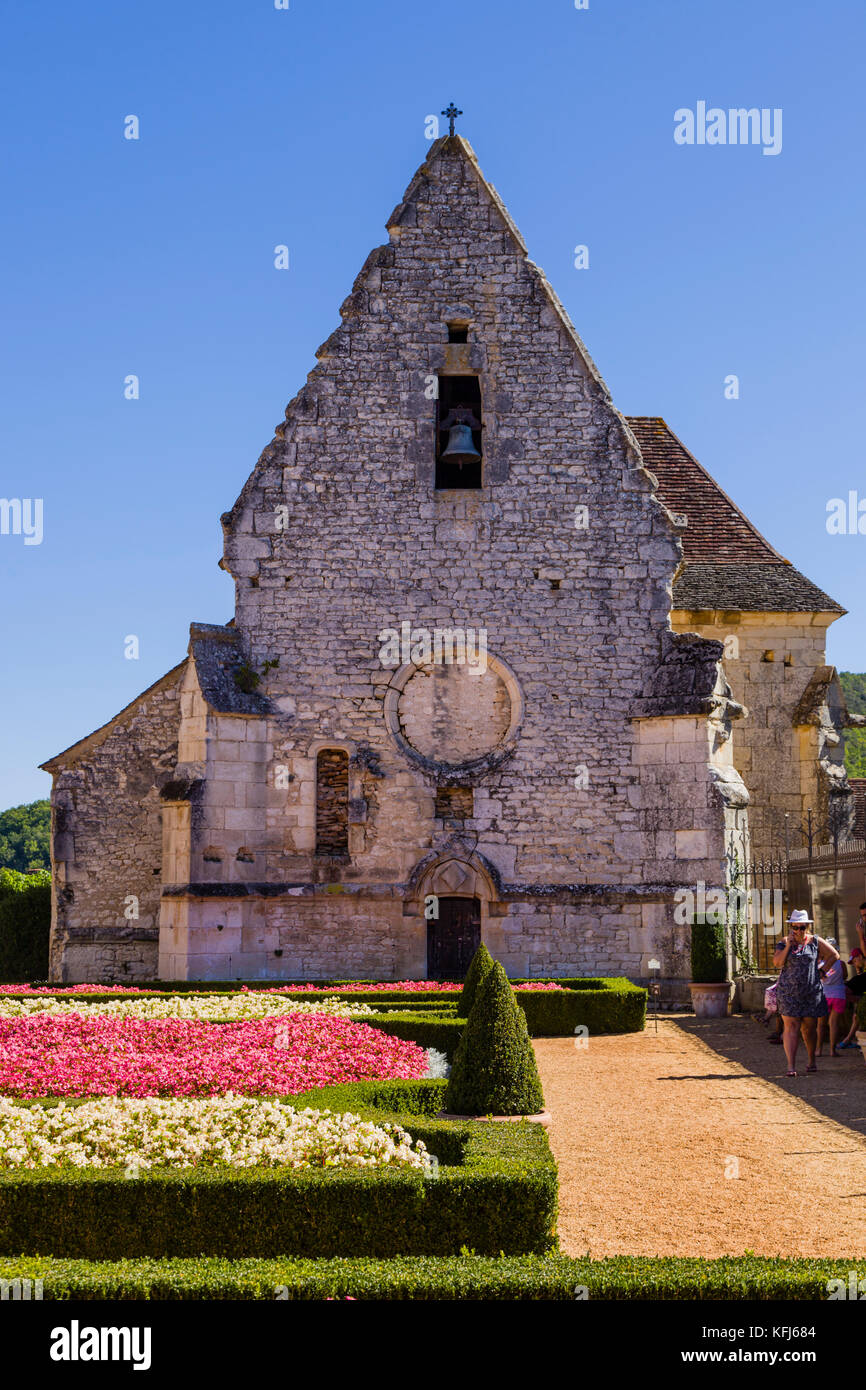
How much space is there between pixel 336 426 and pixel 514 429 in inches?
100

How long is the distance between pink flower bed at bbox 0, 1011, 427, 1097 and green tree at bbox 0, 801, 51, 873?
48129 mm

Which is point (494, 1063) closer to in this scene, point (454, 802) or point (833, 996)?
point (833, 996)

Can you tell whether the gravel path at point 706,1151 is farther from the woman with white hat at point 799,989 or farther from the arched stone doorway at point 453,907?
A: the arched stone doorway at point 453,907

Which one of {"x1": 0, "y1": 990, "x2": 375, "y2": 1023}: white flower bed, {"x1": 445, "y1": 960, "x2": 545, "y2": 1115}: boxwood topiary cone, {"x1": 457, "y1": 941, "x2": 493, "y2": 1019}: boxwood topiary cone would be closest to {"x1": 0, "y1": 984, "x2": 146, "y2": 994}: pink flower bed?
{"x1": 0, "y1": 990, "x2": 375, "y2": 1023}: white flower bed

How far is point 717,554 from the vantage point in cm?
2233

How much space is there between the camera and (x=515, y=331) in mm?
19578

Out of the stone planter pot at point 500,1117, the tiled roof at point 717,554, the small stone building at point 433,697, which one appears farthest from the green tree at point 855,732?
the stone planter pot at point 500,1117

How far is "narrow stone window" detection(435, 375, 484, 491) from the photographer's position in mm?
19141

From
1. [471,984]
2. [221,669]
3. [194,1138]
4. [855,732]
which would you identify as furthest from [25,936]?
[855,732]

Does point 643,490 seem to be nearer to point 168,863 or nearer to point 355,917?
point 355,917

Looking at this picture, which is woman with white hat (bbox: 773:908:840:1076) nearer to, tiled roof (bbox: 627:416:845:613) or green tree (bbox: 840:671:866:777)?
tiled roof (bbox: 627:416:845:613)

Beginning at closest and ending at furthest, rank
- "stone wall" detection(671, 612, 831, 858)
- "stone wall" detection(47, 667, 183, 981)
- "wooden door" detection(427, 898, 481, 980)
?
"wooden door" detection(427, 898, 481, 980)
"stone wall" detection(47, 667, 183, 981)
"stone wall" detection(671, 612, 831, 858)

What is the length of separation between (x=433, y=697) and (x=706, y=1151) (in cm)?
1084
